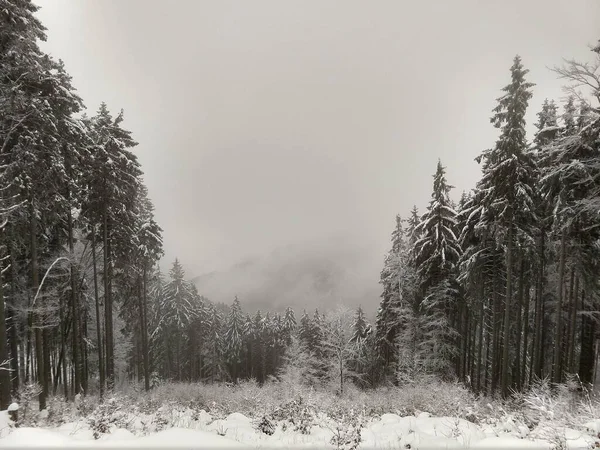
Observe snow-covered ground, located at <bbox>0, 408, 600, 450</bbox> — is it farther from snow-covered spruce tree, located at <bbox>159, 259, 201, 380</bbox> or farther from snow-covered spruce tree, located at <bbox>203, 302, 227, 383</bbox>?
snow-covered spruce tree, located at <bbox>203, 302, 227, 383</bbox>

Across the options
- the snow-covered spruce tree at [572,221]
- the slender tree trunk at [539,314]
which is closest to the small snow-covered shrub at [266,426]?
the snow-covered spruce tree at [572,221]

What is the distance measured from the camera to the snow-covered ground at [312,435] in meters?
5.29

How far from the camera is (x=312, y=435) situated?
725 centimetres

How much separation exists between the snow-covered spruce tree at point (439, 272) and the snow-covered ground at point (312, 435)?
13.0 m

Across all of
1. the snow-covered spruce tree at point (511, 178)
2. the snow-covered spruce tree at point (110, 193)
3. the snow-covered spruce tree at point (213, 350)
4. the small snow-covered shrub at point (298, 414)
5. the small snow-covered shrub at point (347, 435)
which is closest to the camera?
the small snow-covered shrub at point (347, 435)

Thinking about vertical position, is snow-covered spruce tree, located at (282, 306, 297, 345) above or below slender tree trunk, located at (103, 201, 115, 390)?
below

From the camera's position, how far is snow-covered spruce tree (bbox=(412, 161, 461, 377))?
778 inches

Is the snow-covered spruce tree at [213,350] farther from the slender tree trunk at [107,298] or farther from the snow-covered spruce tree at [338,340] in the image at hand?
the slender tree trunk at [107,298]

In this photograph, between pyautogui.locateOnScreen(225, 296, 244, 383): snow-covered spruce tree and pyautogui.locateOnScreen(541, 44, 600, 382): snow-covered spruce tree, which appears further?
pyautogui.locateOnScreen(225, 296, 244, 383): snow-covered spruce tree

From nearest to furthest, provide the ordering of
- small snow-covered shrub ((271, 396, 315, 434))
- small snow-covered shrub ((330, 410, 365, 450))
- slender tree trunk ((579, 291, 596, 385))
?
small snow-covered shrub ((330, 410, 365, 450)) → small snow-covered shrub ((271, 396, 315, 434)) → slender tree trunk ((579, 291, 596, 385))

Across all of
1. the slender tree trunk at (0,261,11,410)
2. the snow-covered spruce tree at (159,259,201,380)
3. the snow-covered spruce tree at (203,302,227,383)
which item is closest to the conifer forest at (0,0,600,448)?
the slender tree trunk at (0,261,11,410)

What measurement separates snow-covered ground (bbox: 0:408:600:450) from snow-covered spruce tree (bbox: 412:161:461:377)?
13035 mm

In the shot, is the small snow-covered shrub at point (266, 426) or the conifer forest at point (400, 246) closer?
the small snow-covered shrub at point (266, 426)

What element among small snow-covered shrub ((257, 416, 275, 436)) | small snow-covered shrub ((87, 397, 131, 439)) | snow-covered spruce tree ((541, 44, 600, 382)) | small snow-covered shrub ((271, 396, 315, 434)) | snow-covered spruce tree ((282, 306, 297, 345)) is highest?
snow-covered spruce tree ((541, 44, 600, 382))
